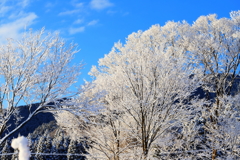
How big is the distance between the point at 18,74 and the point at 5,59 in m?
0.81

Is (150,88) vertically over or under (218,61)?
under

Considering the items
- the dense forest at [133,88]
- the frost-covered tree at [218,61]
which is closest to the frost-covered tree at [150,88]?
the dense forest at [133,88]

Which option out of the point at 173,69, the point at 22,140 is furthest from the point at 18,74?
the point at 22,140

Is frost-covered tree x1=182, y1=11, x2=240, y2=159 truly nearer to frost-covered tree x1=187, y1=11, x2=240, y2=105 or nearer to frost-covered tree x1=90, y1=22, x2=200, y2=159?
frost-covered tree x1=187, y1=11, x2=240, y2=105

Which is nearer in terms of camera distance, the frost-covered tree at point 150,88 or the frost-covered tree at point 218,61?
the frost-covered tree at point 150,88

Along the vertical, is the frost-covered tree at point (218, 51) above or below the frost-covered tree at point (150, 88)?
above

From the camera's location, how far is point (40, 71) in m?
9.18

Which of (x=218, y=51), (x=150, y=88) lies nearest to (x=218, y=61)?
(x=218, y=51)

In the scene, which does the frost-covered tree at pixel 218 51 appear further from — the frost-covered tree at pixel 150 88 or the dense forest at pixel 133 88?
A: the frost-covered tree at pixel 150 88

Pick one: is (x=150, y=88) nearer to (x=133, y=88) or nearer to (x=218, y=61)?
(x=133, y=88)

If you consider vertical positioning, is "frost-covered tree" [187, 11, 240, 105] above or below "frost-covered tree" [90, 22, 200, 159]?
above

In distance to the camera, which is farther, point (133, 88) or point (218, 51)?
point (218, 51)

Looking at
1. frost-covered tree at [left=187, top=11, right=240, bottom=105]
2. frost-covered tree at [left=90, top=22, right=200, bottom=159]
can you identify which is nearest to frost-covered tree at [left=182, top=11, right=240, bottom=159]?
frost-covered tree at [left=187, top=11, right=240, bottom=105]

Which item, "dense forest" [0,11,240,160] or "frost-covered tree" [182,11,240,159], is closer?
"dense forest" [0,11,240,160]
